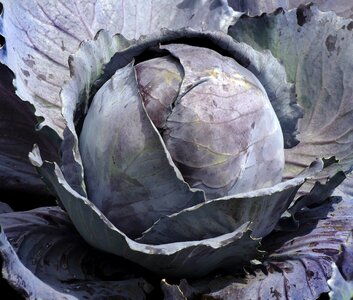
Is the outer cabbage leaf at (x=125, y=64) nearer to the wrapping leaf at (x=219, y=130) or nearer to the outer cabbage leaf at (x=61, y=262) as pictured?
the wrapping leaf at (x=219, y=130)

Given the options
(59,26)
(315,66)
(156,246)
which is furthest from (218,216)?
(59,26)

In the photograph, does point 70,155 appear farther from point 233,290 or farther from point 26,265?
point 233,290

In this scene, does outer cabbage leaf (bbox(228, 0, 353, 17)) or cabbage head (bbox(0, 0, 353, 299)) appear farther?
outer cabbage leaf (bbox(228, 0, 353, 17))

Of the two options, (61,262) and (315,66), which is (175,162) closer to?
(61,262)

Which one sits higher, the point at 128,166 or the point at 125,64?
the point at 125,64

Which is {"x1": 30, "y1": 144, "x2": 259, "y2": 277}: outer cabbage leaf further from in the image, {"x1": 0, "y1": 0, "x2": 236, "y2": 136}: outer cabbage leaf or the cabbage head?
{"x1": 0, "y1": 0, "x2": 236, "y2": 136}: outer cabbage leaf

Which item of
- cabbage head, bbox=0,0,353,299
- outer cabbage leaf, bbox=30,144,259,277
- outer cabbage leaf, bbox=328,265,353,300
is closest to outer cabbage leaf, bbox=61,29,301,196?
cabbage head, bbox=0,0,353,299

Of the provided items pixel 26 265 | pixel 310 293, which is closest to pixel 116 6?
pixel 26 265
